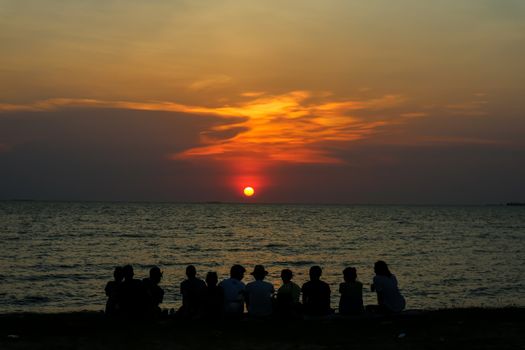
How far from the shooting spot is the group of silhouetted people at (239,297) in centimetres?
1379

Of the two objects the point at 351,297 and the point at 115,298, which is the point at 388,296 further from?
the point at 115,298

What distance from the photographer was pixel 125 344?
11086 mm

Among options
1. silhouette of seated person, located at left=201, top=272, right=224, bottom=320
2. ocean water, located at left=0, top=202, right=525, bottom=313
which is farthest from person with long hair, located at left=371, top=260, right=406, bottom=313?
ocean water, located at left=0, top=202, right=525, bottom=313

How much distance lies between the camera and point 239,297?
14.1 meters

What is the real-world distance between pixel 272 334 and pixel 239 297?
2.18 metres

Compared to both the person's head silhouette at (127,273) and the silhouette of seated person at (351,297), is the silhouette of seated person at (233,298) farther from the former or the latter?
the silhouette of seated person at (351,297)

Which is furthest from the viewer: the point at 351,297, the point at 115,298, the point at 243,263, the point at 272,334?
the point at 243,263

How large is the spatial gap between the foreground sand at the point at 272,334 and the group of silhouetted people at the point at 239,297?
544mm

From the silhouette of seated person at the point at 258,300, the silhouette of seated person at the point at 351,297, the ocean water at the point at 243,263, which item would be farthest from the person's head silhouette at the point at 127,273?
the ocean water at the point at 243,263

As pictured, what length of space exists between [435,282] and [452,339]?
71.8 feet

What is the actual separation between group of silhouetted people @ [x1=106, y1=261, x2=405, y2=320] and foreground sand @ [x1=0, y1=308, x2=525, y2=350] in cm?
54

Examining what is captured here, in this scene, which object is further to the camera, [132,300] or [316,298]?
[316,298]

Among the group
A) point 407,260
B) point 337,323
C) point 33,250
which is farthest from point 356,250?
point 337,323

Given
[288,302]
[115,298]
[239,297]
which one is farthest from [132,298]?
[288,302]
